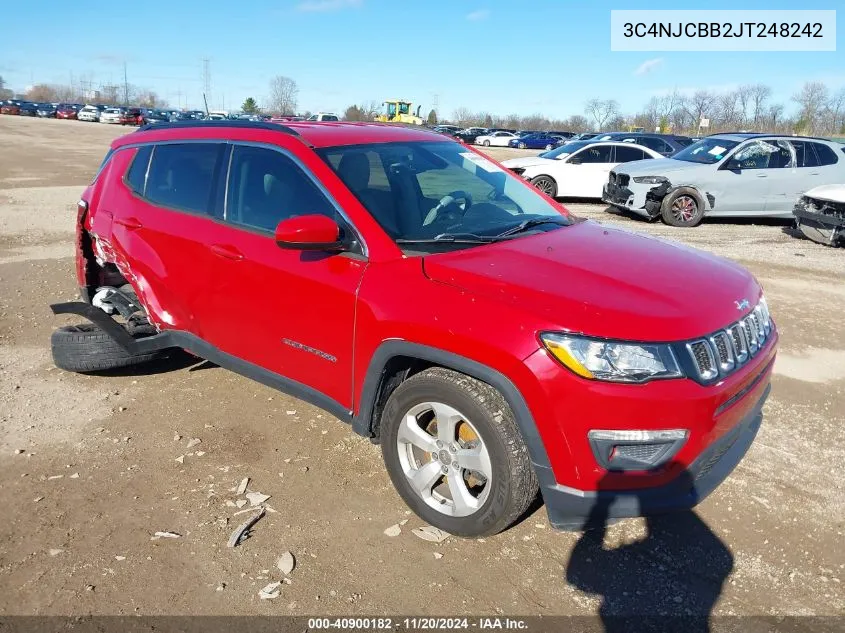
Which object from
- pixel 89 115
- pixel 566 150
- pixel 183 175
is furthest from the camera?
pixel 89 115

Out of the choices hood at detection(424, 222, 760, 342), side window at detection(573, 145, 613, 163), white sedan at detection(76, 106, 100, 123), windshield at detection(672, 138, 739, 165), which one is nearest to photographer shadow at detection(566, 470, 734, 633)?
hood at detection(424, 222, 760, 342)

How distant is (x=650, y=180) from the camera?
1243 cm

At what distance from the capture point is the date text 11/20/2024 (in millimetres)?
2580

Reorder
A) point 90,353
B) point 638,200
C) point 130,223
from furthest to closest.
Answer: point 638,200
point 90,353
point 130,223

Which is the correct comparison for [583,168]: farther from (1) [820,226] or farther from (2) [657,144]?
(1) [820,226]

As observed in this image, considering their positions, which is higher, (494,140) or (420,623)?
(494,140)

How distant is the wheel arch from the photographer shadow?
1.09ft

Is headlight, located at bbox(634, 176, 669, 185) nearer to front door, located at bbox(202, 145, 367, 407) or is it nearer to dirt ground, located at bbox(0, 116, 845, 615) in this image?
dirt ground, located at bbox(0, 116, 845, 615)

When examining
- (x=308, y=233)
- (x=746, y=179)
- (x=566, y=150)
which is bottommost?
(x=308, y=233)

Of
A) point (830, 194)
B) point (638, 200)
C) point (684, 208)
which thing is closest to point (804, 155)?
point (830, 194)

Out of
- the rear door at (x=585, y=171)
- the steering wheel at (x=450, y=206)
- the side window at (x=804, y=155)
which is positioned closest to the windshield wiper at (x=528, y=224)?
the steering wheel at (x=450, y=206)

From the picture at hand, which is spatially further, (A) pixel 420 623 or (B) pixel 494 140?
(B) pixel 494 140

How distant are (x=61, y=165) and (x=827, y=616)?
23336mm

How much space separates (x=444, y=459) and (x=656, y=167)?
11.3 m
